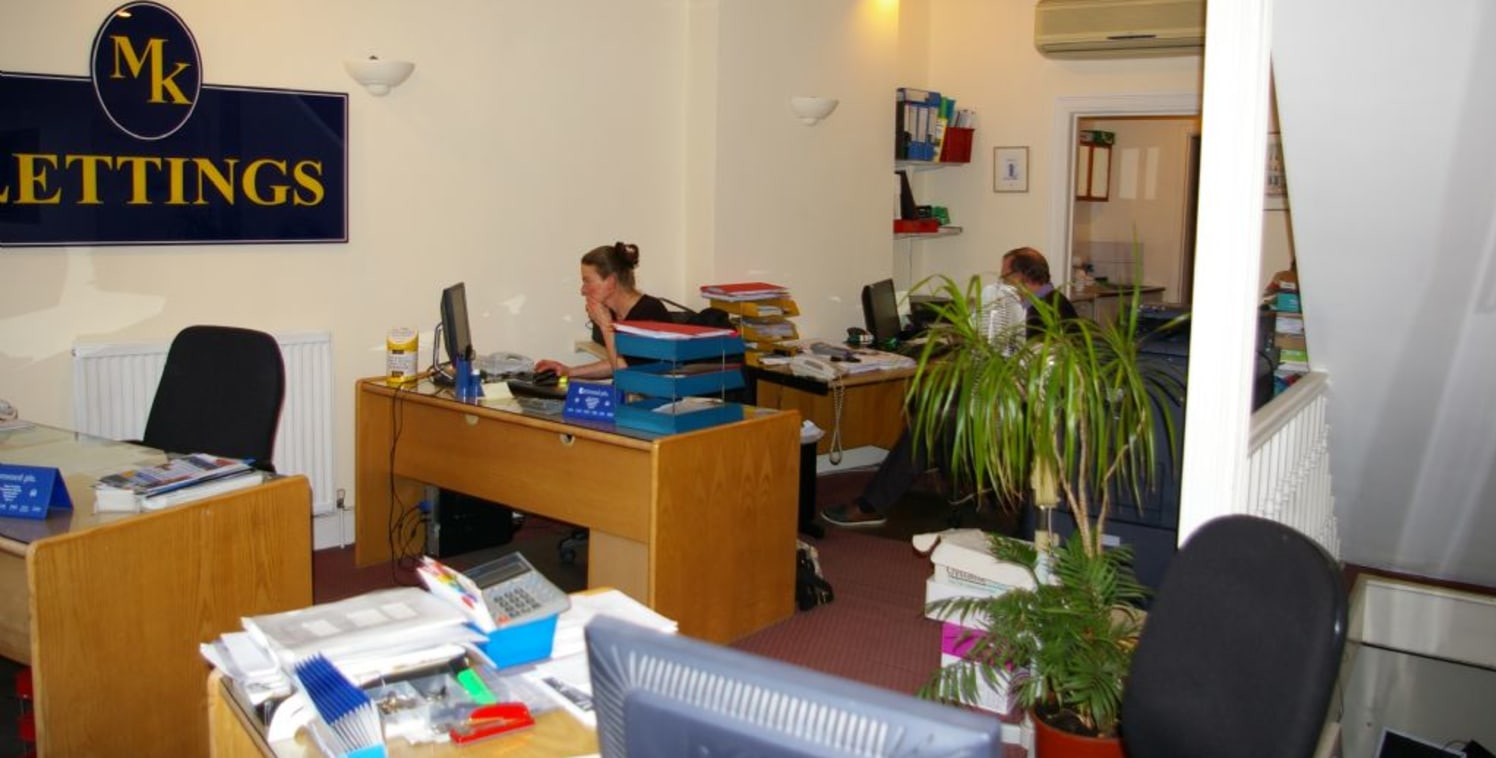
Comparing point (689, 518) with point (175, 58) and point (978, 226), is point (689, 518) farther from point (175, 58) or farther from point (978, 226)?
point (978, 226)

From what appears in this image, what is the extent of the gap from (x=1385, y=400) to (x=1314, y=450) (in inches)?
11.5

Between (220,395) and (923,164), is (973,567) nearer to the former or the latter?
(220,395)

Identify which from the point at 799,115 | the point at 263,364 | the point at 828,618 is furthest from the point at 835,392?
the point at 263,364

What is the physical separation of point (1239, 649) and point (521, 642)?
1143 millimetres

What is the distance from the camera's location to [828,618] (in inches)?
174

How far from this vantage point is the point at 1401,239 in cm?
318

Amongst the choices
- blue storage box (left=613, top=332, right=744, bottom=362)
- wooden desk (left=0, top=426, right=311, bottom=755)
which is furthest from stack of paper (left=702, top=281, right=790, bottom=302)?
wooden desk (left=0, top=426, right=311, bottom=755)

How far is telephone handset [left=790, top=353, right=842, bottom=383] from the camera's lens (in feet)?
17.9

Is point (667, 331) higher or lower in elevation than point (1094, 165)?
lower

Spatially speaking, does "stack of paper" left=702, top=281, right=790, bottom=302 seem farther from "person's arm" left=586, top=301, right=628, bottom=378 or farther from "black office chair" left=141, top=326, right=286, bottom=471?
"black office chair" left=141, top=326, right=286, bottom=471

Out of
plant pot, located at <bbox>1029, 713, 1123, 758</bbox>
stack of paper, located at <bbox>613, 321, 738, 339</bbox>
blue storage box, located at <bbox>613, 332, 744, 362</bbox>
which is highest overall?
stack of paper, located at <bbox>613, 321, 738, 339</bbox>

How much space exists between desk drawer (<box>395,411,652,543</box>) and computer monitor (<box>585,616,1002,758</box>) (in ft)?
8.23

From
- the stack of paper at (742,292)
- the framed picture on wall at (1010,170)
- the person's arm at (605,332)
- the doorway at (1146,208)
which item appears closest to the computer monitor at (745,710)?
the person's arm at (605,332)

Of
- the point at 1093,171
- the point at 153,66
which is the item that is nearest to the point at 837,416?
the point at 153,66
